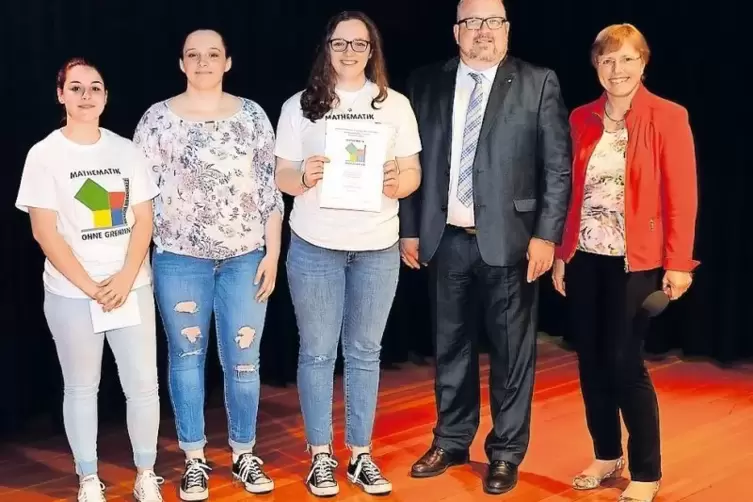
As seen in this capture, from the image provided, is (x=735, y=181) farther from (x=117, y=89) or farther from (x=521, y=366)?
(x=117, y=89)

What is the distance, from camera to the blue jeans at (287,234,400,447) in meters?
2.71

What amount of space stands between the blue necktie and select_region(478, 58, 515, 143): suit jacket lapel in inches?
1.2

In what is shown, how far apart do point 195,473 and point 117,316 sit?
0.63 meters

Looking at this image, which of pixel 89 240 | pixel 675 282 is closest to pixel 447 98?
pixel 675 282

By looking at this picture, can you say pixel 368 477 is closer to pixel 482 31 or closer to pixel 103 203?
pixel 103 203

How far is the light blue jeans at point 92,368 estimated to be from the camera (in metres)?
2.56

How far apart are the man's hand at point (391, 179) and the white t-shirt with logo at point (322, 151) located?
0.11ft

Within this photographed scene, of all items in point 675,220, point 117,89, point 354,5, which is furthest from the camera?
point 354,5

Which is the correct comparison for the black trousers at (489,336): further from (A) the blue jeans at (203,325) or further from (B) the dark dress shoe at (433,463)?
(A) the blue jeans at (203,325)

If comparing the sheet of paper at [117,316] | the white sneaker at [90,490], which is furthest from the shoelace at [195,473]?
the sheet of paper at [117,316]

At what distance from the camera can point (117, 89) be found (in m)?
3.59

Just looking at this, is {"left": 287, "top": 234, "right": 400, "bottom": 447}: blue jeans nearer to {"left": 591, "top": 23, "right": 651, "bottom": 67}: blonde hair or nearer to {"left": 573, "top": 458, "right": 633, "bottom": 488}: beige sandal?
{"left": 573, "top": 458, "right": 633, "bottom": 488}: beige sandal

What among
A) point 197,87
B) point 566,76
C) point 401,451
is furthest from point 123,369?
point 566,76

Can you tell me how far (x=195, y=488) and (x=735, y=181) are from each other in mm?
3141
